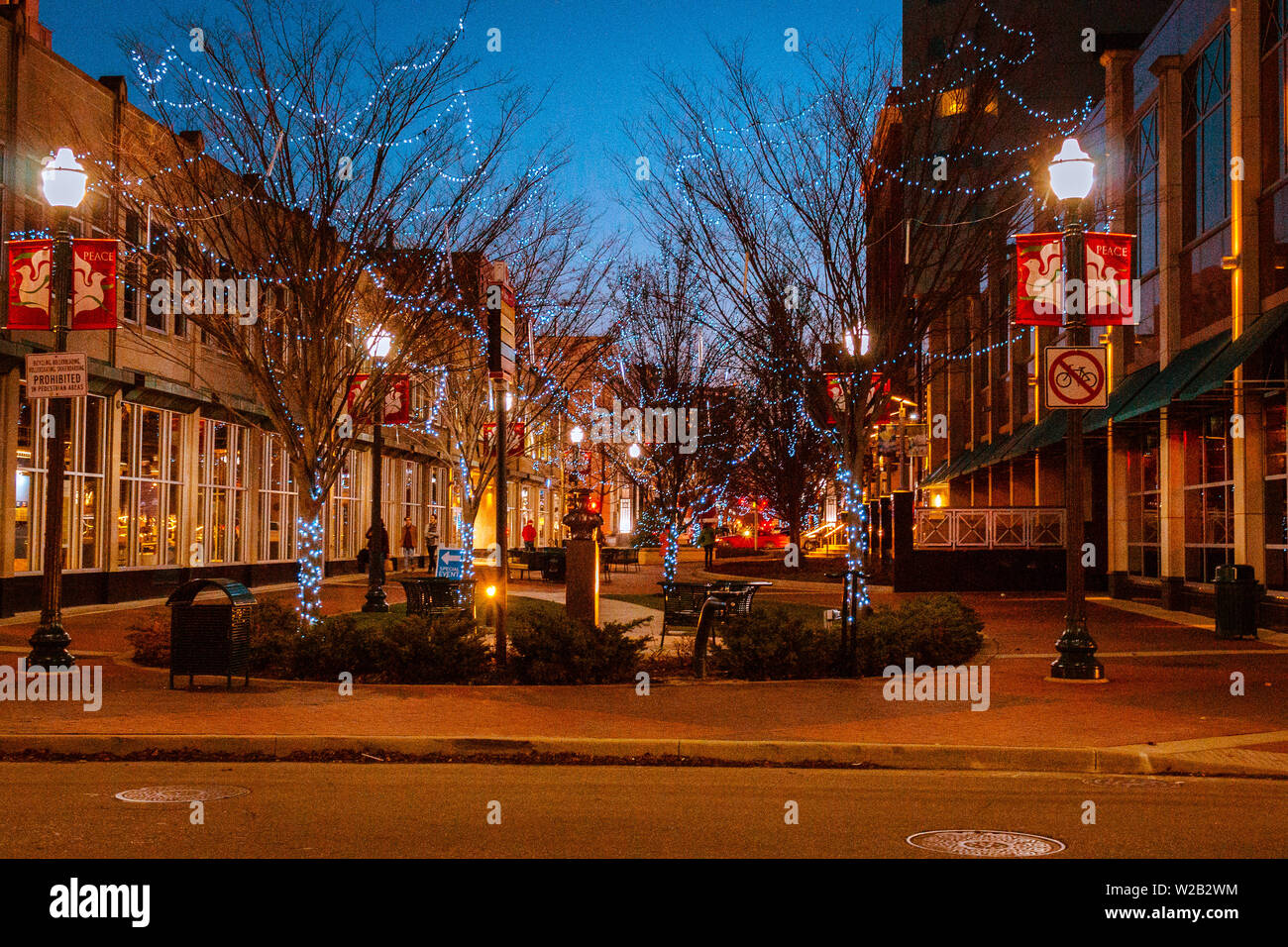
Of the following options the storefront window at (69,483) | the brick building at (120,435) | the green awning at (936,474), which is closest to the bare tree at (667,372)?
the brick building at (120,435)

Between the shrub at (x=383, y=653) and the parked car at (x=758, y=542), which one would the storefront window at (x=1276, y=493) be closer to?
the shrub at (x=383, y=653)

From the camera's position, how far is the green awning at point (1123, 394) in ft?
83.1

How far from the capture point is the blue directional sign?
1964 cm

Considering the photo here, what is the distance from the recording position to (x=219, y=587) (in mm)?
12875

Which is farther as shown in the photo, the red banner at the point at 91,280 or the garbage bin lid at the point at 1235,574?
the garbage bin lid at the point at 1235,574

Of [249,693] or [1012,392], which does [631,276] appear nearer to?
[1012,392]

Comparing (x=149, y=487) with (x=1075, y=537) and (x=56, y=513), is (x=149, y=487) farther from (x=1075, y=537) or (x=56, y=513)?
(x=1075, y=537)

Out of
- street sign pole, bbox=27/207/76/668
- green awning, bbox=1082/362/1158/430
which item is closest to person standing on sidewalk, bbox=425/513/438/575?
green awning, bbox=1082/362/1158/430

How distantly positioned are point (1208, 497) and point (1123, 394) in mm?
3428

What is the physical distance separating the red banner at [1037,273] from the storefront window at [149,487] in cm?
1902

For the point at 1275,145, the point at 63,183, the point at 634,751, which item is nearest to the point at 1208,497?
the point at 1275,145

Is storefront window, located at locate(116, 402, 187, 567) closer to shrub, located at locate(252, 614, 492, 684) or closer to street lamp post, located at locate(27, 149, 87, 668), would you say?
street lamp post, located at locate(27, 149, 87, 668)

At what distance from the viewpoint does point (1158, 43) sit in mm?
26000

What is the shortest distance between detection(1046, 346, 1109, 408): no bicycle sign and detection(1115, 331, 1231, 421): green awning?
25.7ft
